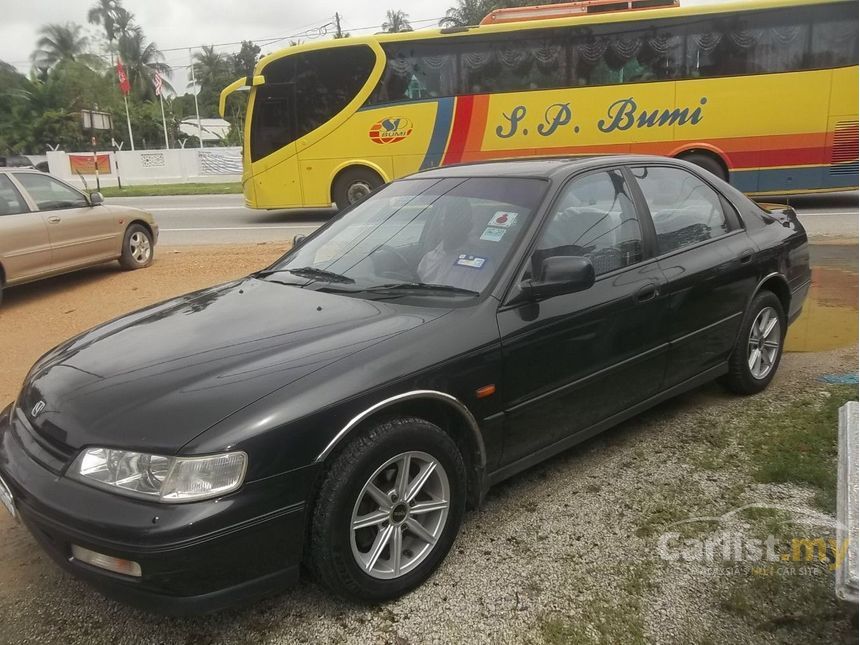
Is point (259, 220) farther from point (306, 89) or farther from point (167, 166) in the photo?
point (167, 166)

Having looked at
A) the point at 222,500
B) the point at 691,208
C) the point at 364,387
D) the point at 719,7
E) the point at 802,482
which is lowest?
the point at 802,482

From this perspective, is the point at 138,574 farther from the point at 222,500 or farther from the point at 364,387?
the point at 364,387

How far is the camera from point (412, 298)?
2.91 m

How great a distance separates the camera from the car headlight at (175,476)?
6.73 feet

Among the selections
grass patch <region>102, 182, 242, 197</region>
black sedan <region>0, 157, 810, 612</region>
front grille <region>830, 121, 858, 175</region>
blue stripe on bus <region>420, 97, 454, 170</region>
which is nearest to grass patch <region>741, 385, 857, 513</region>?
black sedan <region>0, 157, 810, 612</region>

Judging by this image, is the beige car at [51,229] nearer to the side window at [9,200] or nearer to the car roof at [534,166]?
the side window at [9,200]

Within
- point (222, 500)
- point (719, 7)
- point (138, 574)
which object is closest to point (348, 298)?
point (222, 500)

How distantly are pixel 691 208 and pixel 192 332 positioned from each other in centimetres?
287

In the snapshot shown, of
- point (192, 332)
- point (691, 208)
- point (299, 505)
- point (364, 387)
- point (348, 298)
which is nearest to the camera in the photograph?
point (299, 505)

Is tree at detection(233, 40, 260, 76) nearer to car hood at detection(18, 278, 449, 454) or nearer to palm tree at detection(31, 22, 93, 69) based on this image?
palm tree at detection(31, 22, 93, 69)

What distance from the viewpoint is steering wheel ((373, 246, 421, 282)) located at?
3.12 m

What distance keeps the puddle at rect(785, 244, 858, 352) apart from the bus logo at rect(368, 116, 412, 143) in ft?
25.4

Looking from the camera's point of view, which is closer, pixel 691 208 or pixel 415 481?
pixel 415 481

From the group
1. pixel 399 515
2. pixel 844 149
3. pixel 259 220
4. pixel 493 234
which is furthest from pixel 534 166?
pixel 259 220
